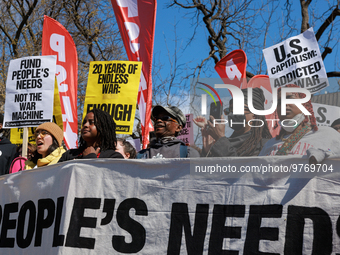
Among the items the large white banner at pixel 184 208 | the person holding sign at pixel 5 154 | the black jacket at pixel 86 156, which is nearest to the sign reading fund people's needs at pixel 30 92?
the person holding sign at pixel 5 154

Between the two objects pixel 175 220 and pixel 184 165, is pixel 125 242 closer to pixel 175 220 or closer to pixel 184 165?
pixel 175 220

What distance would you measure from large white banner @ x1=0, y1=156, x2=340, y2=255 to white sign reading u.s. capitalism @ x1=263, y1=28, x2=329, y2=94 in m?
3.64

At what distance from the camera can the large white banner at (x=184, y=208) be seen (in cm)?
233

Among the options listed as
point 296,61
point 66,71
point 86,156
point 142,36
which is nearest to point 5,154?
point 86,156

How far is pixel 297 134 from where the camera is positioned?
3145 millimetres

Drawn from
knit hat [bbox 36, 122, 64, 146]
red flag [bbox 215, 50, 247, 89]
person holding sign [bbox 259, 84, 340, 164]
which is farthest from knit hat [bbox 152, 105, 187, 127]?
red flag [bbox 215, 50, 247, 89]

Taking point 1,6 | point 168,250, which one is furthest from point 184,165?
point 1,6

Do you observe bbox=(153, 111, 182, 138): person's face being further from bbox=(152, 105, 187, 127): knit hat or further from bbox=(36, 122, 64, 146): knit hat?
bbox=(36, 122, 64, 146): knit hat

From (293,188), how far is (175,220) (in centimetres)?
76

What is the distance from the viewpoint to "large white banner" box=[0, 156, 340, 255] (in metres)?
2.33

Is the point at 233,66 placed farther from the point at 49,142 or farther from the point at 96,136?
the point at 96,136

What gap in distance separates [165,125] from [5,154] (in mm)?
2418

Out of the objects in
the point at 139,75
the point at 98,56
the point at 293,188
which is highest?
the point at 98,56

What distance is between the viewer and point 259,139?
10.2 feet
